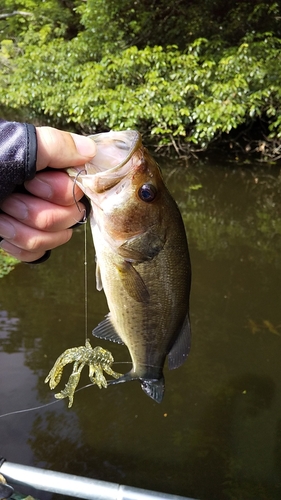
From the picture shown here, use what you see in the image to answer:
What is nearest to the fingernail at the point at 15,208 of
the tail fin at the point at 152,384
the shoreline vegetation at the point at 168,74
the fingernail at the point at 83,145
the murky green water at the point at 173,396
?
the fingernail at the point at 83,145

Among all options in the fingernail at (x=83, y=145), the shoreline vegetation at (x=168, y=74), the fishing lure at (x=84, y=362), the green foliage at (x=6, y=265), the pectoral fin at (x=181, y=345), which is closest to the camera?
the fingernail at (x=83, y=145)

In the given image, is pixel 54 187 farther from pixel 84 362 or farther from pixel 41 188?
pixel 84 362

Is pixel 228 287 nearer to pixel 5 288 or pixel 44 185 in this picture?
pixel 5 288

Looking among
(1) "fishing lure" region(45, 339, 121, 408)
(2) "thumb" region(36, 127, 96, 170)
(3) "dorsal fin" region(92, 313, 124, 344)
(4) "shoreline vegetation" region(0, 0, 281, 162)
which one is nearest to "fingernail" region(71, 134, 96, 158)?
(2) "thumb" region(36, 127, 96, 170)

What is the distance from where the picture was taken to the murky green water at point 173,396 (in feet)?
11.0

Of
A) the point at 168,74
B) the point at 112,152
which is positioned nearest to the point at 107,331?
the point at 112,152

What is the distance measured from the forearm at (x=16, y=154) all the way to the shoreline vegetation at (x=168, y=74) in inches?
319

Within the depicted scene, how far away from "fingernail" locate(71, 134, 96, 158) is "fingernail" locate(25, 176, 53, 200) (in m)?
0.16

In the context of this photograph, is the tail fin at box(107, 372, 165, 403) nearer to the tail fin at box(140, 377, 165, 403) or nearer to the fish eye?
the tail fin at box(140, 377, 165, 403)

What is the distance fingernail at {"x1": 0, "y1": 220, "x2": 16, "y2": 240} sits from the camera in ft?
4.97

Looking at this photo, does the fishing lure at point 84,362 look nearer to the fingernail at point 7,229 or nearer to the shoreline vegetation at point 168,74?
the fingernail at point 7,229

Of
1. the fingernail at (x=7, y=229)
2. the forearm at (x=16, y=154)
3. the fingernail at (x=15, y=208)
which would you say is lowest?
the fingernail at (x=7, y=229)

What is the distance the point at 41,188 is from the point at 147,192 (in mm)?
352

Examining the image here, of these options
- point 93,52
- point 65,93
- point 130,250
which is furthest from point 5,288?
point 93,52
